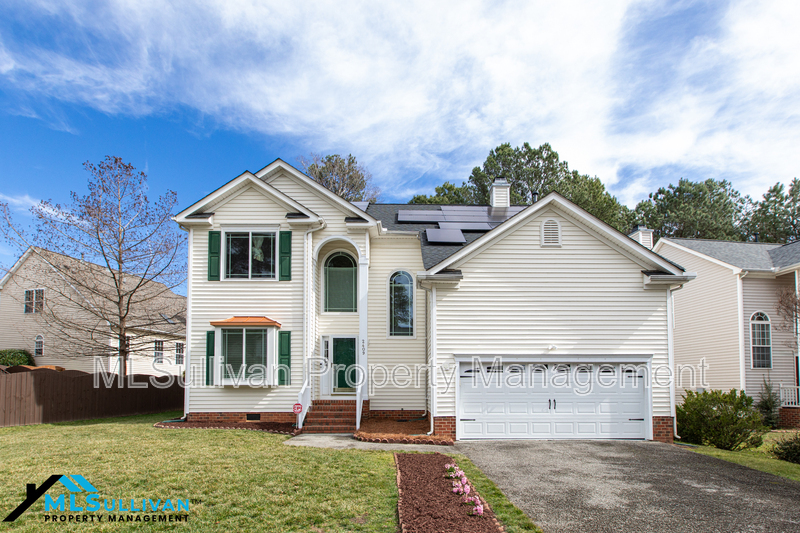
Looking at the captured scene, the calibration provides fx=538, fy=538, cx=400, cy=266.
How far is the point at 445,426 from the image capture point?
13.4 meters

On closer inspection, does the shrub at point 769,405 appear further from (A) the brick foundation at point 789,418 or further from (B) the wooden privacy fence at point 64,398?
(B) the wooden privacy fence at point 64,398

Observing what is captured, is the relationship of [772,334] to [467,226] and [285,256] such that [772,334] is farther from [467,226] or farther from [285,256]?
[285,256]

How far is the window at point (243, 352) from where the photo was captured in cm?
1495

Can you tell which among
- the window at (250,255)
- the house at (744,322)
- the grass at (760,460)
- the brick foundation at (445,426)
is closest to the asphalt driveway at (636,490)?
the grass at (760,460)

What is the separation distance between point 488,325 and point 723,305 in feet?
38.1

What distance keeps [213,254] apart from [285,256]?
2.05 metres

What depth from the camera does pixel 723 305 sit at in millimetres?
20094

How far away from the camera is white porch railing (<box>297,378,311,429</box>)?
13969 millimetres

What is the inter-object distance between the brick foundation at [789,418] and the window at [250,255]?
17983 millimetres

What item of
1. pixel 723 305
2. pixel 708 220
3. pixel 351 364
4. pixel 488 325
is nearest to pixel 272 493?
pixel 488 325

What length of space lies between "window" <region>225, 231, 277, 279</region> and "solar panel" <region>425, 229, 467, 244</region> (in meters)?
4.91

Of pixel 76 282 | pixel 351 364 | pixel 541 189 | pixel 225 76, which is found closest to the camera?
pixel 225 76

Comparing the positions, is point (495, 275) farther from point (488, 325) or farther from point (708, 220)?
point (708, 220)

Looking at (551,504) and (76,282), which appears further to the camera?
(76,282)
